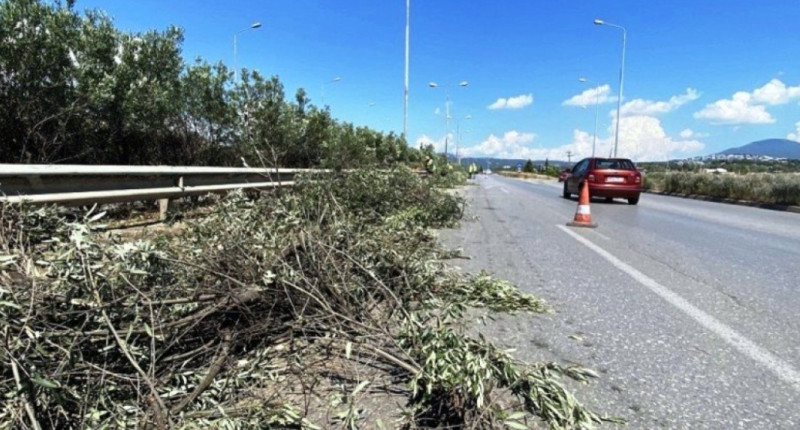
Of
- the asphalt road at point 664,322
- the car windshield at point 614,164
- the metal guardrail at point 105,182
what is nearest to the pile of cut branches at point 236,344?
the asphalt road at point 664,322

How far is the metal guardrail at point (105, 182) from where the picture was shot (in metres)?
4.66

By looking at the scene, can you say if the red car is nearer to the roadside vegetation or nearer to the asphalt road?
the roadside vegetation

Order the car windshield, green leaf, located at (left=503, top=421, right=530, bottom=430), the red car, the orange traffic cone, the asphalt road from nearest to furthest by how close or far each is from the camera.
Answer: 1. green leaf, located at (left=503, top=421, right=530, bottom=430)
2. the asphalt road
3. the orange traffic cone
4. the red car
5. the car windshield

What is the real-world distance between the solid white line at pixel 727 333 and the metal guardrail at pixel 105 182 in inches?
138

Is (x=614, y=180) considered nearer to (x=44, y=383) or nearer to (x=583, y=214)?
(x=583, y=214)

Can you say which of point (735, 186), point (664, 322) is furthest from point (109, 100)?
point (735, 186)

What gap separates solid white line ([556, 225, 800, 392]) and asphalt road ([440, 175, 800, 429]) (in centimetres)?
1

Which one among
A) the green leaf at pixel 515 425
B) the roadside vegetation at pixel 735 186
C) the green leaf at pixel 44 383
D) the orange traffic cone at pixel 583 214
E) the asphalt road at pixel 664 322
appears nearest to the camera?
the green leaf at pixel 44 383

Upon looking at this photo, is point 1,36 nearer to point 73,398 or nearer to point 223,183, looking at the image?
point 223,183

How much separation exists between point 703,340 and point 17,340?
3896 mm

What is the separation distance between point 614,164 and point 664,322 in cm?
1510

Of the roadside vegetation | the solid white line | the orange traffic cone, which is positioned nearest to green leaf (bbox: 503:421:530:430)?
the solid white line

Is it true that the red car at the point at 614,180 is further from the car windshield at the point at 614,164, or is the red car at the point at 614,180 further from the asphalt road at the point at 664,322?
the asphalt road at the point at 664,322

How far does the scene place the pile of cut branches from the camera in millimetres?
2229
